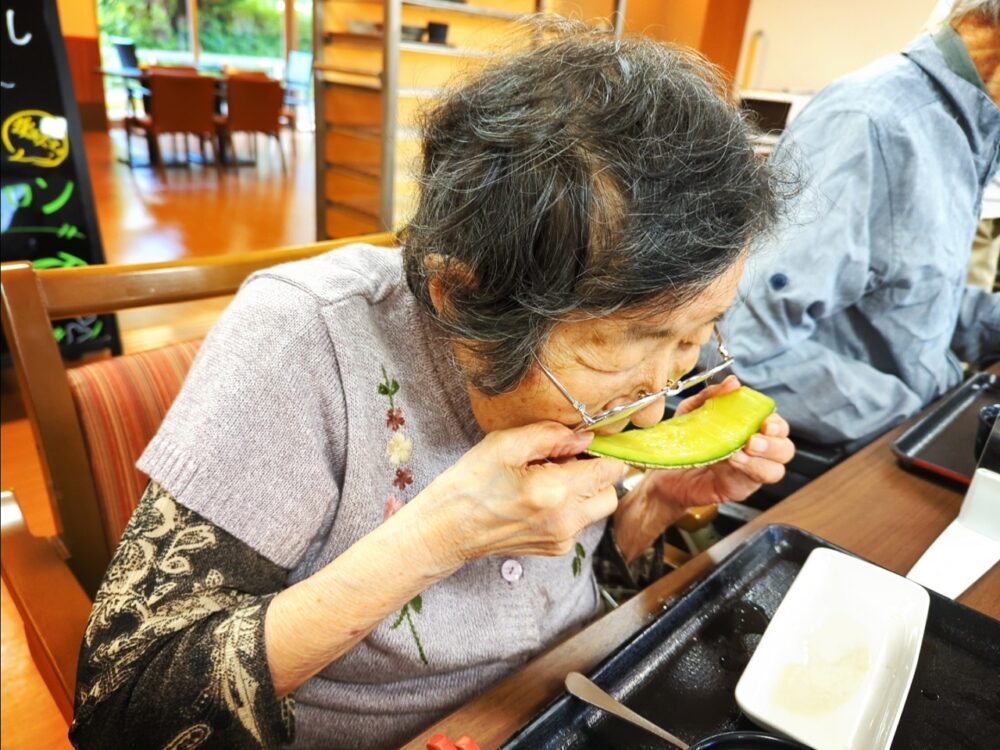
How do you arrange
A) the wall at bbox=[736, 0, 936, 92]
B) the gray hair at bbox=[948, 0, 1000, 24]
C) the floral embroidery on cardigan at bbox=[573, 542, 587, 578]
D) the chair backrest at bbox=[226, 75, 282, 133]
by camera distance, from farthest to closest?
the chair backrest at bbox=[226, 75, 282, 133] < the wall at bbox=[736, 0, 936, 92] < the gray hair at bbox=[948, 0, 1000, 24] < the floral embroidery on cardigan at bbox=[573, 542, 587, 578]

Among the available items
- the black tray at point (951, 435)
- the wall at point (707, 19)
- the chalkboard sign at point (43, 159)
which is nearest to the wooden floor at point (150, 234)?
the chalkboard sign at point (43, 159)

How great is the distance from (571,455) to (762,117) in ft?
1.62

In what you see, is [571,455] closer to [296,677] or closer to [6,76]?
[296,677]

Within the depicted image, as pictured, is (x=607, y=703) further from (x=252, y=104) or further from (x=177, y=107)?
(x=252, y=104)

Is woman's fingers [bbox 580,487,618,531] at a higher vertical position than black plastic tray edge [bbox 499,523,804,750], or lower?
higher

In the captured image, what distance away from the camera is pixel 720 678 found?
0.75m

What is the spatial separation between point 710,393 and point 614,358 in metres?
0.35

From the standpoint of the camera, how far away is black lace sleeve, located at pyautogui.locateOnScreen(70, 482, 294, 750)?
2.36ft

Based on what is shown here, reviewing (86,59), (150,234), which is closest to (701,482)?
(150,234)

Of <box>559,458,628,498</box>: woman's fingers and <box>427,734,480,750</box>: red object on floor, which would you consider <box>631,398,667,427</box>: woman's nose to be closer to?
<box>559,458,628,498</box>: woman's fingers

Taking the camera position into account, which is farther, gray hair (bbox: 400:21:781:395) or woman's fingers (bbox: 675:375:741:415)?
woman's fingers (bbox: 675:375:741:415)

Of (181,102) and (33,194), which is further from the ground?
(33,194)

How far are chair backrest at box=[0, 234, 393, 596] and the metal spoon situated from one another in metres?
0.74

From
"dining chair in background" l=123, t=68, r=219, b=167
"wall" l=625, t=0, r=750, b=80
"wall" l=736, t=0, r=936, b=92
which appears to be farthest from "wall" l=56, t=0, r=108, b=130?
"wall" l=736, t=0, r=936, b=92
